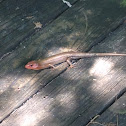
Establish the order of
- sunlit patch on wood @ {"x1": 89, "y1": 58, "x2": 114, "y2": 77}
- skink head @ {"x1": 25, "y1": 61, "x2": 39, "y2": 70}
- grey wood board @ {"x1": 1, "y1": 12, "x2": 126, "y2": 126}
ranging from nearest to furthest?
grey wood board @ {"x1": 1, "y1": 12, "x2": 126, "y2": 126} → sunlit patch on wood @ {"x1": 89, "y1": 58, "x2": 114, "y2": 77} → skink head @ {"x1": 25, "y1": 61, "x2": 39, "y2": 70}

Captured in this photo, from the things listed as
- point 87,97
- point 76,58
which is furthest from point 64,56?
point 87,97

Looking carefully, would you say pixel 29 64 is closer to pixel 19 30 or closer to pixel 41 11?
pixel 19 30

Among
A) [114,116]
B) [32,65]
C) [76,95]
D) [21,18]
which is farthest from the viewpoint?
[21,18]

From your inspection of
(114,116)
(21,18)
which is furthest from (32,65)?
(114,116)

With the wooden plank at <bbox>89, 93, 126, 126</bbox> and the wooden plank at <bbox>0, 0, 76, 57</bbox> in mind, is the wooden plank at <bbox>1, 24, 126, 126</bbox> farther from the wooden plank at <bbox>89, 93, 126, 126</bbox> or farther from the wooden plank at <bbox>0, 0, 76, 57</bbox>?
Answer: the wooden plank at <bbox>0, 0, 76, 57</bbox>

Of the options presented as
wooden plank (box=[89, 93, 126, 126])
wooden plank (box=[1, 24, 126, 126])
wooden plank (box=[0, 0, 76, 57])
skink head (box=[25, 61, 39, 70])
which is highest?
wooden plank (box=[0, 0, 76, 57])

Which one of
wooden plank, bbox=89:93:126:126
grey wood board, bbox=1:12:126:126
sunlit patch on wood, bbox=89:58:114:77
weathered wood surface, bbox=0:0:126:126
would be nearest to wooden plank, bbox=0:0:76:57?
weathered wood surface, bbox=0:0:126:126

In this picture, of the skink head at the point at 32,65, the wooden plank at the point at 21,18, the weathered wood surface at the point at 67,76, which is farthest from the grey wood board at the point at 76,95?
the wooden plank at the point at 21,18

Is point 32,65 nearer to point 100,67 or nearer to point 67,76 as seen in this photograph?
point 67,76
